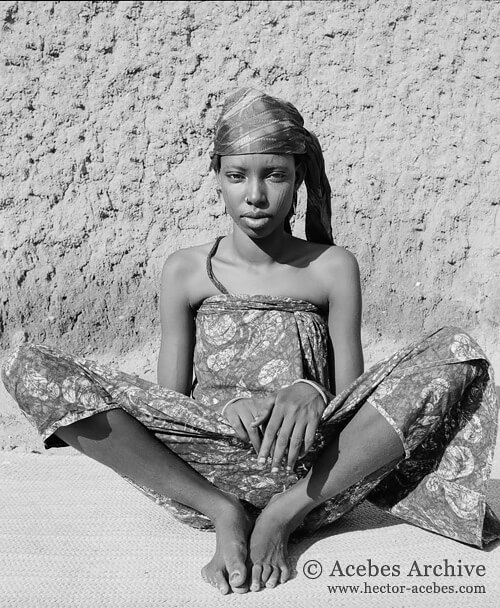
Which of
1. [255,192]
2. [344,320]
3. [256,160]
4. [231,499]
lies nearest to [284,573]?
[231,499]

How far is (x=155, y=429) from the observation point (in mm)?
2449

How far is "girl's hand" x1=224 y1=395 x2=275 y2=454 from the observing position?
7.41 ft

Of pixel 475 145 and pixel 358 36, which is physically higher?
pixel 358 36

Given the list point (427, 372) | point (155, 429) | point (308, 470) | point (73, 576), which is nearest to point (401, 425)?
point (427, 372)

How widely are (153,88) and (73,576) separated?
455cm

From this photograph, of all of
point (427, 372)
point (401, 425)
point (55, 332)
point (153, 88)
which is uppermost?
point (153, 88)

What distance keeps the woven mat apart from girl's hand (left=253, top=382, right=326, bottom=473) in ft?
1.24

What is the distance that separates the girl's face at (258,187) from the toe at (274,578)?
1.08 metres

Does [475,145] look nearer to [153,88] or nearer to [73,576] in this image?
[153,88]

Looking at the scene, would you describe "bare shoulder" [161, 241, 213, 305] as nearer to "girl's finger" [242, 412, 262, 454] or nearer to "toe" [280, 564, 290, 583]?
"girl's finger" [242, 412, 262, 454]

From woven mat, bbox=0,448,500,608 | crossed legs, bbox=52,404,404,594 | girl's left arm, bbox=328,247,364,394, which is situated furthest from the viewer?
girl's left arm, bbox=328,247,364,394

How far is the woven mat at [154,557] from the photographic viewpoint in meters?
2.19

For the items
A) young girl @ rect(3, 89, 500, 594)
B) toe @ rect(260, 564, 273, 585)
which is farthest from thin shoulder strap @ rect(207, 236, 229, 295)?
toe @ rect(260, 564, 273, 585)

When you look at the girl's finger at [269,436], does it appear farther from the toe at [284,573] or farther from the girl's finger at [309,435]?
the toe at [284,573]
